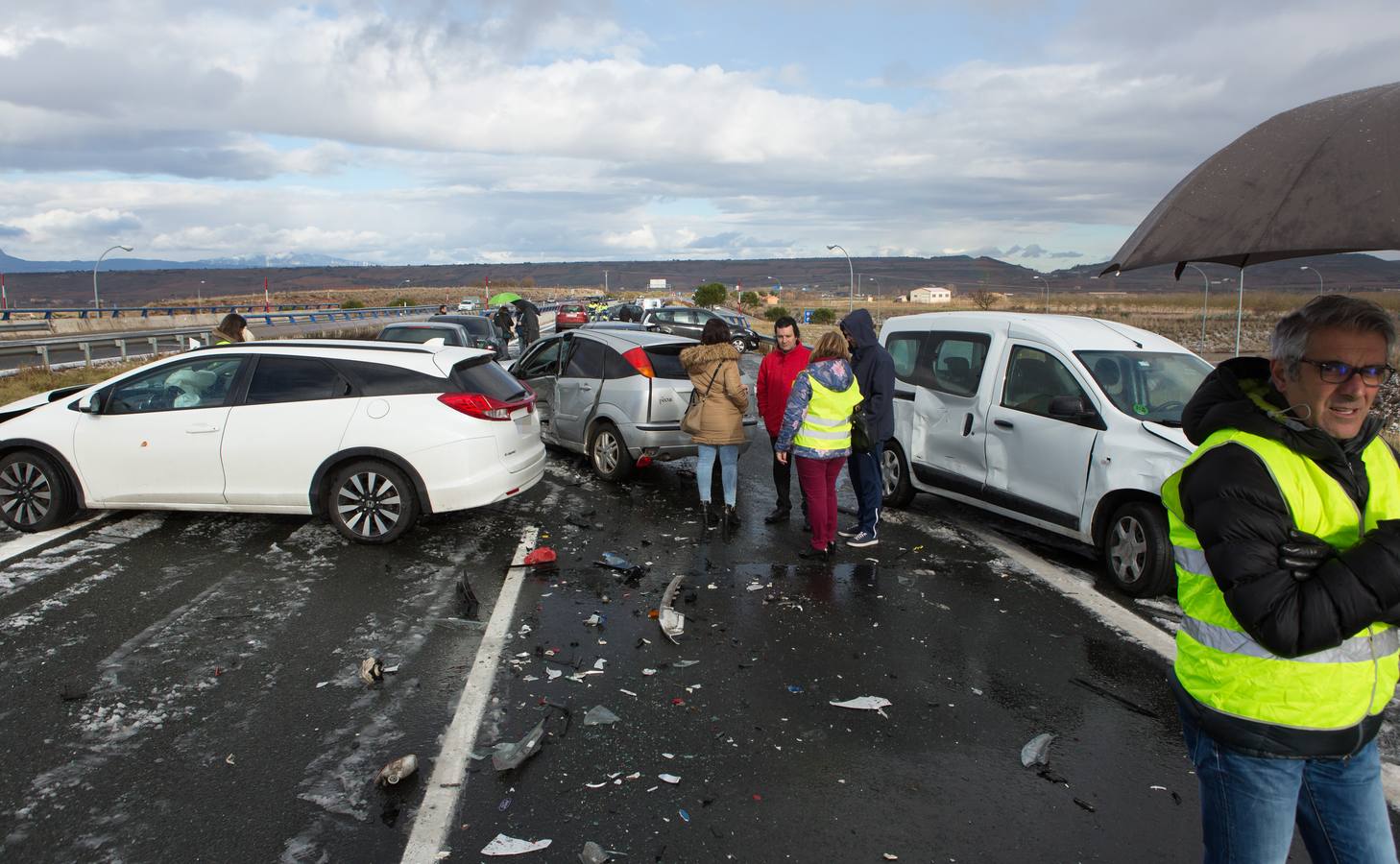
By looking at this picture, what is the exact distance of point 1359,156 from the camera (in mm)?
2611

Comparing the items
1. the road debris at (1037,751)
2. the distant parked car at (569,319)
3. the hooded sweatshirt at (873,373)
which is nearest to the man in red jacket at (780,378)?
the hooded sweatshirt at (873,373)

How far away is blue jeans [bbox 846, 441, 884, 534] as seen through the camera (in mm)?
7336

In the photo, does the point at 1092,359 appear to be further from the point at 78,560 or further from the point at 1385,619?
the point at 78,560

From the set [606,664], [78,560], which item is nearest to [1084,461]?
[606,664]

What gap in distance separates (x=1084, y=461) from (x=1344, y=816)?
4462 mm

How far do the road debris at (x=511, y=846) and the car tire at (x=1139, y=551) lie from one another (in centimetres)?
444

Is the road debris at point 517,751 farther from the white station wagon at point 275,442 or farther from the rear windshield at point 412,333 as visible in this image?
the rear windshield at point 412,333

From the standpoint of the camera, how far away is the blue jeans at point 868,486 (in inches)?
289

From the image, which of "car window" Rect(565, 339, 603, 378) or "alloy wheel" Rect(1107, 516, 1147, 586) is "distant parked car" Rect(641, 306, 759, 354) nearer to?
"car window" Rect(565, 339, 603, 378)

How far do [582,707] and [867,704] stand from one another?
142 centimetres

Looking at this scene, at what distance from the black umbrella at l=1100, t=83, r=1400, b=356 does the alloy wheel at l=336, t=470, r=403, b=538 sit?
18.4 ft

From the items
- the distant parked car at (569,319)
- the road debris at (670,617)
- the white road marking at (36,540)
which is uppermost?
the distant parked car at (569,319)

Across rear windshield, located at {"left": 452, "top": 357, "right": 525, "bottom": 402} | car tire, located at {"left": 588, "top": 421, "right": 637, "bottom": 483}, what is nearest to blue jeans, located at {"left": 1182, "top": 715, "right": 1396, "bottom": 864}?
rear windshield, located at {"left": 452, "top": 357, "right": 525, "bottom": 402}

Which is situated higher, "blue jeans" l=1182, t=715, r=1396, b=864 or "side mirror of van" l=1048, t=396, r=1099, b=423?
"side mirror of van" l=1048, t=396, r=1099, b=423
